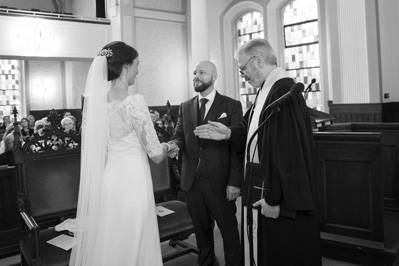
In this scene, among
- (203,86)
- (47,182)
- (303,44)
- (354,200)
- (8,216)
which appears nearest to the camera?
(203,86)

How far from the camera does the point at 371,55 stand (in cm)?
657

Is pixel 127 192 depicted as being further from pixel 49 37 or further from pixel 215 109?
pixel 49 37

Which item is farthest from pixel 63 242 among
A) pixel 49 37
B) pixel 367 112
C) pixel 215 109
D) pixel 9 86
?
pixel 9 86

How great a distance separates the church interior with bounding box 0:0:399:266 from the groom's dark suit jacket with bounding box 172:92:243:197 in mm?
557

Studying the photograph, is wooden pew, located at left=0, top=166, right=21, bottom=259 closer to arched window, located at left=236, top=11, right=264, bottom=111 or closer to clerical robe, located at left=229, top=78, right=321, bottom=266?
clerical robe, located at left=229, top=78, right=321, bottom=266

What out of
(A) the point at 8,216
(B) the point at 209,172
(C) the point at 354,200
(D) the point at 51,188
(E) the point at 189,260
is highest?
(B) the point at 209,172

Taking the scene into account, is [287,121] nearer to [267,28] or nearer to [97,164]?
[97,164]

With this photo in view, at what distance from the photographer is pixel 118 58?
238 cm

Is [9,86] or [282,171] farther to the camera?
[9,86]

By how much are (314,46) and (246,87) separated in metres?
2.52

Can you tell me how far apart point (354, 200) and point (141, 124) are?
2.19 meters

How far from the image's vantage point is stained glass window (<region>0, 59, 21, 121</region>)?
43.2 ft

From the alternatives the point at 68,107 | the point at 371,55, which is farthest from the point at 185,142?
the point at 68,107

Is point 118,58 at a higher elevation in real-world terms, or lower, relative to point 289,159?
higher
